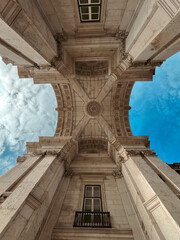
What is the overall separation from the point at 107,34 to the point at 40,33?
5231mm

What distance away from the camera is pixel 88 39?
10164mm

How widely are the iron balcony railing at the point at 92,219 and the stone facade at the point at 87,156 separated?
0.12 meters

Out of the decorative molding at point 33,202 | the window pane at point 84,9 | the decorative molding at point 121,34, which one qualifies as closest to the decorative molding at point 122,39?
the decorative molding at point 121,34

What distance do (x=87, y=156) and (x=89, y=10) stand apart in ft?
39.3

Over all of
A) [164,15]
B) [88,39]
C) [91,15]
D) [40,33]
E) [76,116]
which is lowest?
[164,15]

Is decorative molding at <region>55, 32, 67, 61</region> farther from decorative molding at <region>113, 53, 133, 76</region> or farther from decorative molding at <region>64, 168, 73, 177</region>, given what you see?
decorative molding at <region>64, 168, 73, 177</region>

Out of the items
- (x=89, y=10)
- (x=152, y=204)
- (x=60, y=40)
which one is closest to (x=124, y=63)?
(x=89, y=10)

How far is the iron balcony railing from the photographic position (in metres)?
7.67

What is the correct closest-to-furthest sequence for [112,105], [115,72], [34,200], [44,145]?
[34,200]
[115,72]
[44,145]
[112,105]

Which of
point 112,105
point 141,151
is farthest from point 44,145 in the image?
point 112,105

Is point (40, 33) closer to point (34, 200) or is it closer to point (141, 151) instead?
point (34, 200)

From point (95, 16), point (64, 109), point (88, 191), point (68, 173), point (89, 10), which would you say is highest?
point (64, 109)

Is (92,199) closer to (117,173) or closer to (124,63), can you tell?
(117,173)

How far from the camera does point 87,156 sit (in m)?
14.2
